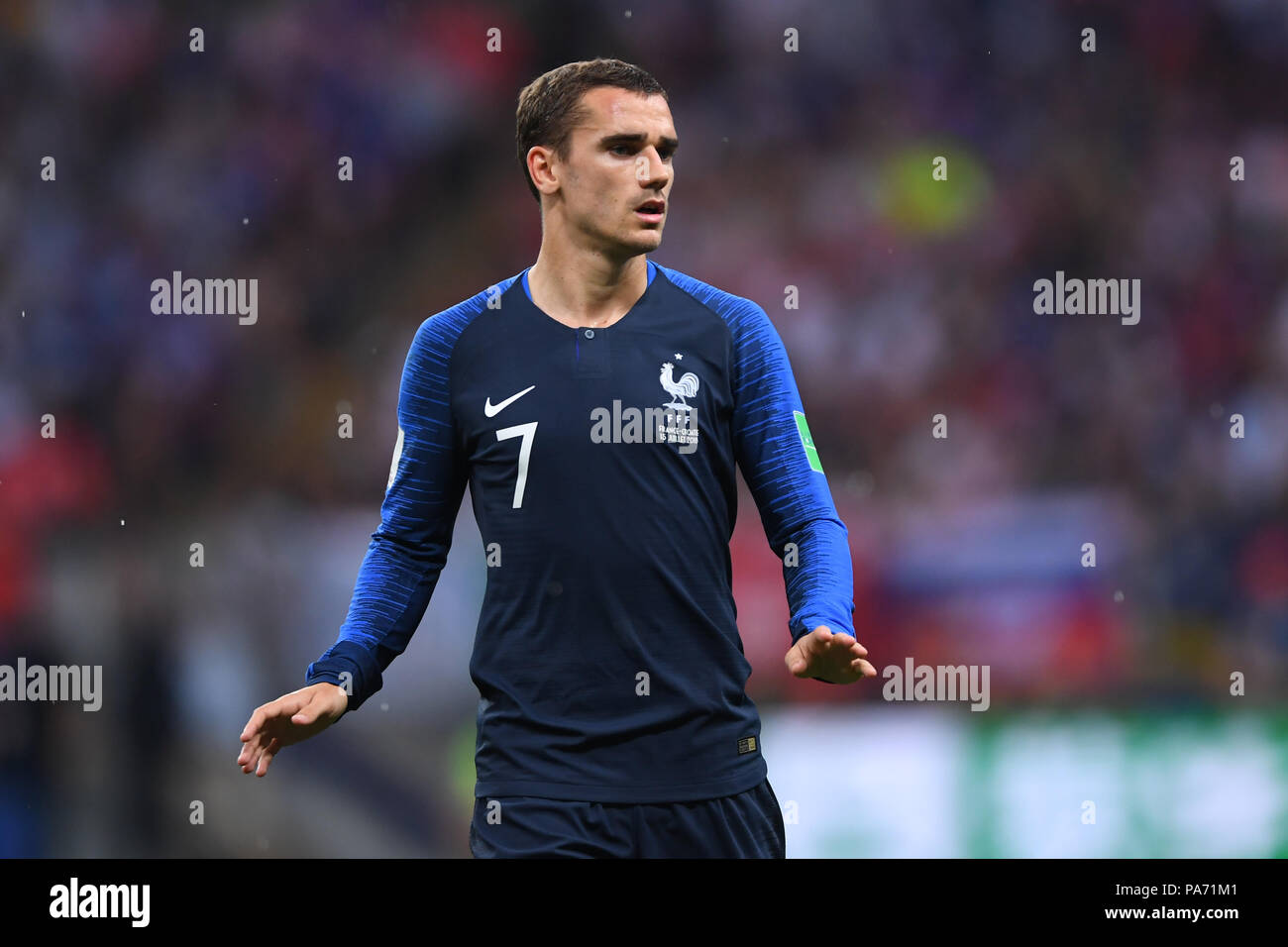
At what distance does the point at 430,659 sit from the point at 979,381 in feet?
10.0

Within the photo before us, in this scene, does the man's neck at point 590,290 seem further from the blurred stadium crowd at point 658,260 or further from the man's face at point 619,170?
the blurred stadium crowd at point 658,260

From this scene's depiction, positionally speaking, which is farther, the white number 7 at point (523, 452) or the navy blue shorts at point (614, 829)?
the white number 7 at point (523, 452)

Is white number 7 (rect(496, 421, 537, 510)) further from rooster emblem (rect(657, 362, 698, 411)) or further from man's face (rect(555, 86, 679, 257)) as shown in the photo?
man's face (rect(555, 86, 679, 257))

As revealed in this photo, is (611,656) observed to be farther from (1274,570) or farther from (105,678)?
(1274,570)

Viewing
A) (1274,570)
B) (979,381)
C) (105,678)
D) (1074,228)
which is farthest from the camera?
(1074,228)

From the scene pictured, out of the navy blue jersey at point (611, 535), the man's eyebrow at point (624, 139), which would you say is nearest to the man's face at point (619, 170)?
the man's eyebrow at point (624, 139)

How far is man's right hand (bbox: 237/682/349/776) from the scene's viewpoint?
281 cm

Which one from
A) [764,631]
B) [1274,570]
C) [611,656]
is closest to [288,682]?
[764,631]

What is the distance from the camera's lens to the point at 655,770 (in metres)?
2.87

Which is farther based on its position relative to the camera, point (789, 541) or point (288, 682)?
point (288, 682)

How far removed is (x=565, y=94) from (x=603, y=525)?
994mm

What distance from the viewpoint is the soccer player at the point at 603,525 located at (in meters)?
2.87

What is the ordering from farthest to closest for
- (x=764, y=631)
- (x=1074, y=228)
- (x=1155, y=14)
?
(x=1155, y=14) → (x=1074, y=228) → (x=764, y=631)

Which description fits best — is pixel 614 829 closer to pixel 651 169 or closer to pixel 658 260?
pixel 651 169
